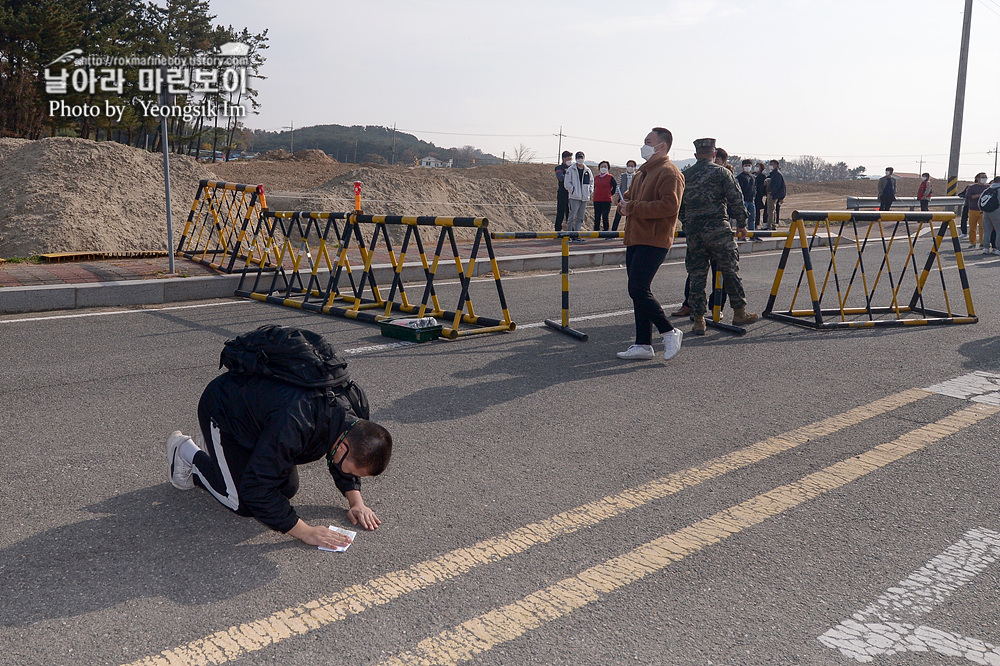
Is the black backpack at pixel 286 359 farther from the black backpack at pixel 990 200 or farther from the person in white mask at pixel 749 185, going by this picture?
the black backpack at pixel 990 200

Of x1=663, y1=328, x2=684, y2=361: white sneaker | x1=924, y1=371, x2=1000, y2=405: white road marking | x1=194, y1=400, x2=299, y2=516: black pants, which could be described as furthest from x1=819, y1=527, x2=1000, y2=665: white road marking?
x1=663, y1=328, x2=684, y2=361: white sneaker

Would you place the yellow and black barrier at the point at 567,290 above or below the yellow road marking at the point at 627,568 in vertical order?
above

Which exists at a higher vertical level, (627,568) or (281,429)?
(281,429)

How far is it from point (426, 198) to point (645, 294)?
17.5 meters

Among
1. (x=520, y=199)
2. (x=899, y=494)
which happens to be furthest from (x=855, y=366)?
(x=520, y=199)

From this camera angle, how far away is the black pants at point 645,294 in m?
6.67

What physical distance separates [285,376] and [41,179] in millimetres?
14773

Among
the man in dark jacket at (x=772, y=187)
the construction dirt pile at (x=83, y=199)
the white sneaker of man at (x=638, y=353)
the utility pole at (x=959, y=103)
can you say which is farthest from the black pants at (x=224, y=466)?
the utility pole at (x=959, y=103)

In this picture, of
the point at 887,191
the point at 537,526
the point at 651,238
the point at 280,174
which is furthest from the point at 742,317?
the point at 280,174

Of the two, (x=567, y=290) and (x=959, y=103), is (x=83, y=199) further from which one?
(x=959, y=103)

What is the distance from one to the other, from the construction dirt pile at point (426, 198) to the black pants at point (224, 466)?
16776 millimetres

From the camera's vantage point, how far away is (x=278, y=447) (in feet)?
10.3

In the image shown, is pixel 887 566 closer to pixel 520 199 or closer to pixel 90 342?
pixel 90 342

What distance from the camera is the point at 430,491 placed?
390cm
